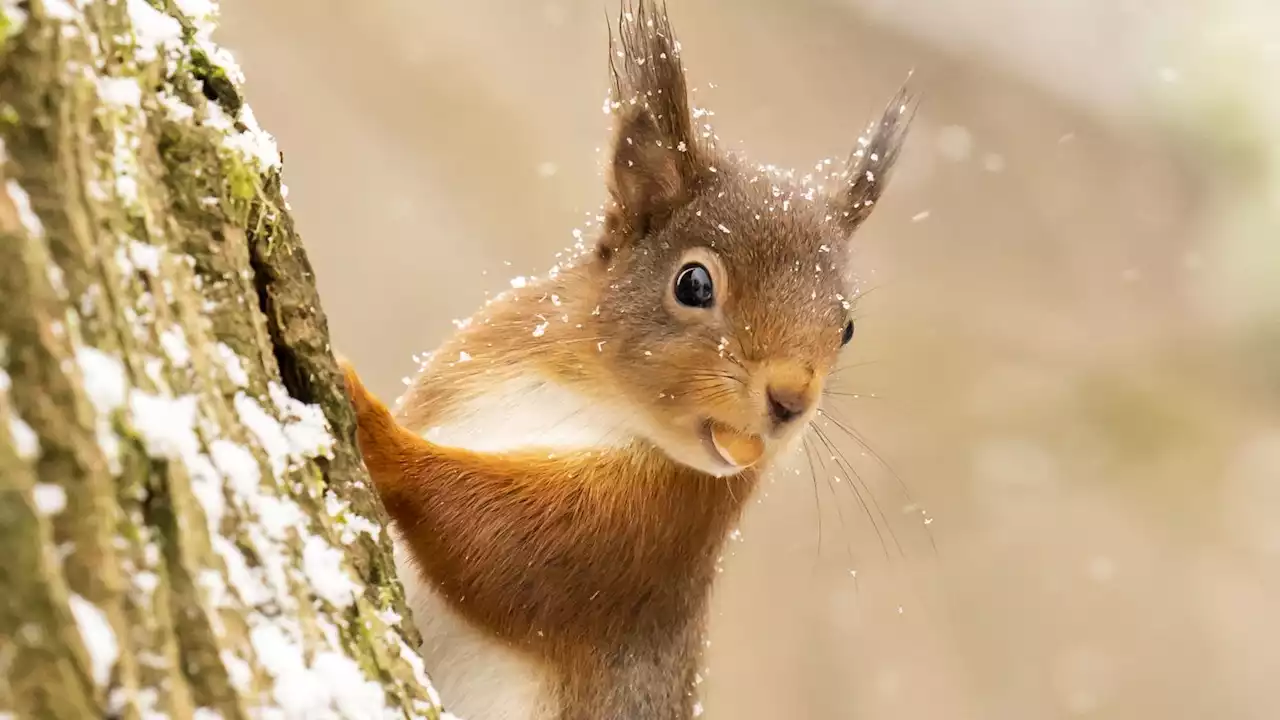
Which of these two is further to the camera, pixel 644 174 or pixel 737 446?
pixel 644 174

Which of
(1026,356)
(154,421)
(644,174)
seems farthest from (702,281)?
(1026,356)

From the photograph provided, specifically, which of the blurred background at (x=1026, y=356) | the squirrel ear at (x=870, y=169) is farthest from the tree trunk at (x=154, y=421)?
the blurred background at (x=1026, y=356)

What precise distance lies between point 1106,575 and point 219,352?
2.83m

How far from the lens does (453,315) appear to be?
2.54 metres

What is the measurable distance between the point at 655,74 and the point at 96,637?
0.82 metres

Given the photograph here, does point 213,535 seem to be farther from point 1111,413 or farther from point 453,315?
point 1111,413

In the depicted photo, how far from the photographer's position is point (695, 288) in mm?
1081

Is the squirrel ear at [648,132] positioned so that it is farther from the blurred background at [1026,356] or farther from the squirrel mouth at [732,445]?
the blurred background at [1026,356]

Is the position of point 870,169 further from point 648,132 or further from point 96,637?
point 96,637

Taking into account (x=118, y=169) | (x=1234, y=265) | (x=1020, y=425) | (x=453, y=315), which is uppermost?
(x=1234, y=265)

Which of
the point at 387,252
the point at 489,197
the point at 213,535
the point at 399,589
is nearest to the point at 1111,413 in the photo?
the point at 489,197

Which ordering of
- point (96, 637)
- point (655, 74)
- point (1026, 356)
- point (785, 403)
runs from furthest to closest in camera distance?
point (1026, 356) → point (655, 74) → point (785, 403) → point (96, 637)

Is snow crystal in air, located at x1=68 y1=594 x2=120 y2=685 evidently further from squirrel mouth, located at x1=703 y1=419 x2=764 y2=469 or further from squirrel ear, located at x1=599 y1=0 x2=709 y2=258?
squirrel ear, located at x1=599 y1=0 x2=709 y2=258

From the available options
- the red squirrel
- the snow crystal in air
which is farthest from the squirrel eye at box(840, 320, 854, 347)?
the snow crystal in air
